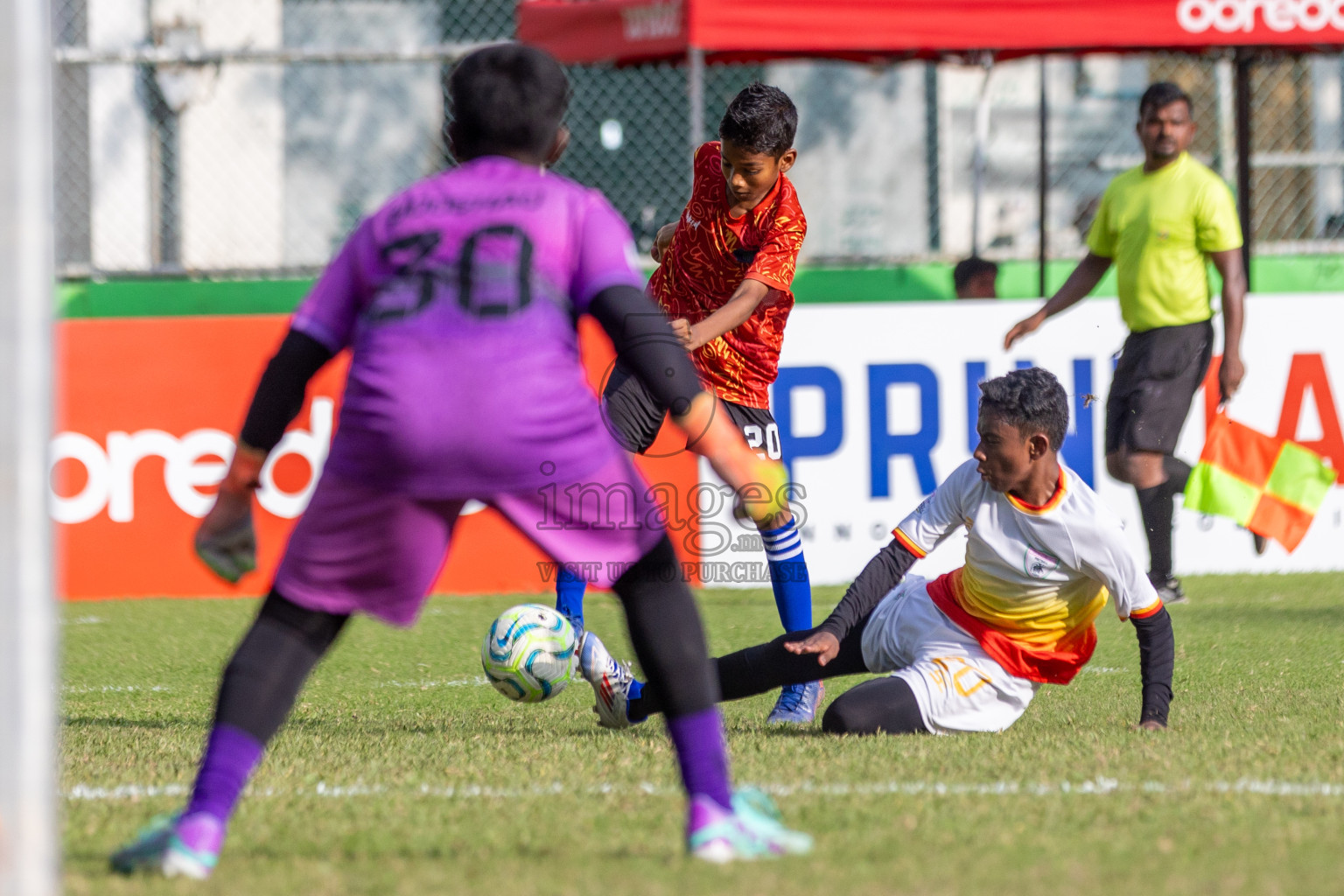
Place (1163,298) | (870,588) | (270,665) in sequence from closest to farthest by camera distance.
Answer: (270,665) < (870,588) < (1163,298)

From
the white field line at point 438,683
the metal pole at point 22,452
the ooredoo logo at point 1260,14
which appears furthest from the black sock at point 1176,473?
the metal pole at point 22,452

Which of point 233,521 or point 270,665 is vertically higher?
point 233,521

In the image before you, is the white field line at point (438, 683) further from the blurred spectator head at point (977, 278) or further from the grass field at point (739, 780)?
the blurred spectator head at point (977, 278)

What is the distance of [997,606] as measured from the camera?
15.0ft

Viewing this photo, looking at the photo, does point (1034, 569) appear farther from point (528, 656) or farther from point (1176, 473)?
point (1176, 473)

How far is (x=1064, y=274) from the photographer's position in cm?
977

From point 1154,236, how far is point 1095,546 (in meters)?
3.63

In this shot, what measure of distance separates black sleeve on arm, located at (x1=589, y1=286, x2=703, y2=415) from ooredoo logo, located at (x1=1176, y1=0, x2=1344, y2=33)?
7622mm

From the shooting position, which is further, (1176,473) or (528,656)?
(1176,473)

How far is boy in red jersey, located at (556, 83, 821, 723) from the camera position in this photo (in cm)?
502

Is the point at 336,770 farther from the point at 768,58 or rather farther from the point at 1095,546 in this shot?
the point at 768,58

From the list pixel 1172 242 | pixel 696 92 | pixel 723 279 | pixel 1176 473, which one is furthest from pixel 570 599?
pixel 696 92

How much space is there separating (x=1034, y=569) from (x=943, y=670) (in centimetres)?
36

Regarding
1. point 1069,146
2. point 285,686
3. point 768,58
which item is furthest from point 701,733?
point 1069,146
